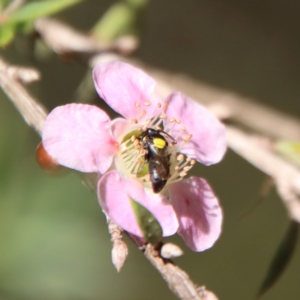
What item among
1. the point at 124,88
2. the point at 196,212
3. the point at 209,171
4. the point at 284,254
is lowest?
the point at 209,171

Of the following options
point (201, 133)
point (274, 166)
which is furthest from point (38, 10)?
point (274, 166)

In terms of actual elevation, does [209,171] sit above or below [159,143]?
below

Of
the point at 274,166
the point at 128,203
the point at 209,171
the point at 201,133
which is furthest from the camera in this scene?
the point at 209,171

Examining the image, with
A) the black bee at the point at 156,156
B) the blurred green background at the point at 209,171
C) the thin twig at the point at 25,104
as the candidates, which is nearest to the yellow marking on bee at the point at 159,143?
the black bee at the point at 156,156

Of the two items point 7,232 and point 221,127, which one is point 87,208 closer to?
point 7,232

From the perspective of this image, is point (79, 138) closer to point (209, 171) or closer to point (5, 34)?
point (5, 34)

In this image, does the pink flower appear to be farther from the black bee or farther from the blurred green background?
the blurred green background

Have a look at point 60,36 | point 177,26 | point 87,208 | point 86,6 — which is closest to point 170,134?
point 60,36
